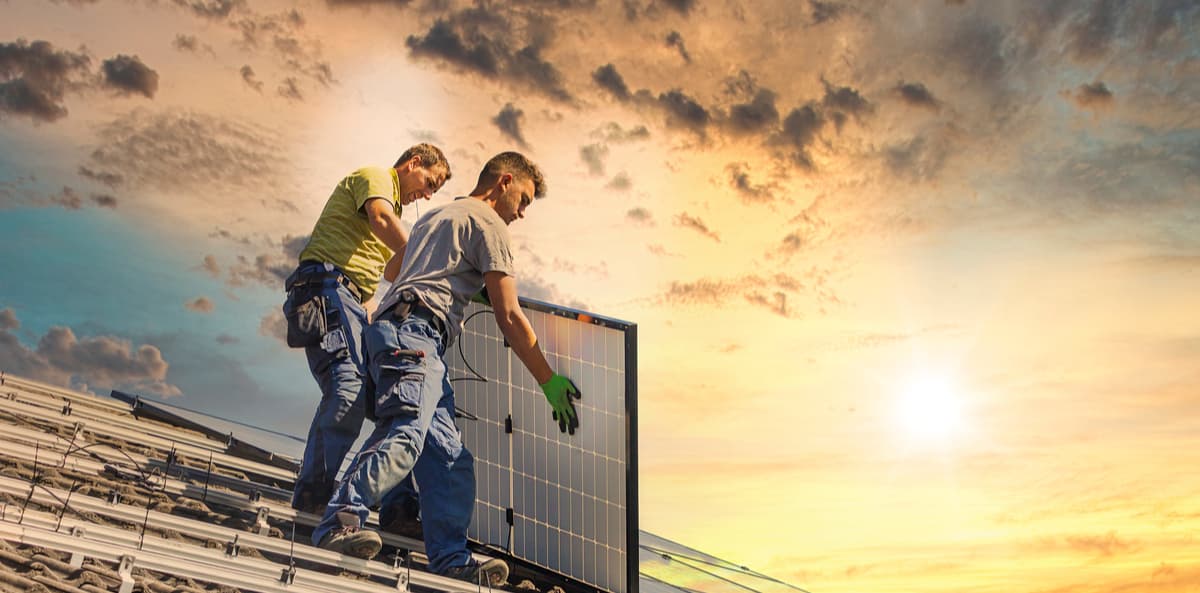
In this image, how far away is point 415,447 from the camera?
5809 mm

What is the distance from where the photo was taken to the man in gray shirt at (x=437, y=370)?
573 centimetres

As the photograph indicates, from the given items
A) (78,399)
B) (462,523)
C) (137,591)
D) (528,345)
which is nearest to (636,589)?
(462,523)

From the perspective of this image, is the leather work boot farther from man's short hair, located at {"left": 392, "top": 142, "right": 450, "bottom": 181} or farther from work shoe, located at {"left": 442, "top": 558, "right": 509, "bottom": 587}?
man's short hair, located at {"left": 392, "top": 142, "right": 450, "bottom": 181}

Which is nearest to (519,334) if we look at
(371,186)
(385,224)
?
(385,224)

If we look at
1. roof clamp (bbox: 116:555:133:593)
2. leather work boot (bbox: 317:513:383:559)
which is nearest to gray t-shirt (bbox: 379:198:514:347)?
leather work boot (bbox: 317:513:383:559)

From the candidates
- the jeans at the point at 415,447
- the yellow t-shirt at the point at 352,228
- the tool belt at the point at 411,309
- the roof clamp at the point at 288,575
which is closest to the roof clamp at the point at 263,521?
the jeans at the point at 415,447

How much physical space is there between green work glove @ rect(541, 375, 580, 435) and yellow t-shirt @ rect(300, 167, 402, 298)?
147 cm

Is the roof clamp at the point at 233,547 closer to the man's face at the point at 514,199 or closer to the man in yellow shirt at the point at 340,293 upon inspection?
the man in yellow shirt at the point at 340,293

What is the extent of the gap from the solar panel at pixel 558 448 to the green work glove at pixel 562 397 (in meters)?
0.16

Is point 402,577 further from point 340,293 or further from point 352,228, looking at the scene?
point 352,228

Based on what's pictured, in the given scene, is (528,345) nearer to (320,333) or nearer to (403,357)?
(403,357)

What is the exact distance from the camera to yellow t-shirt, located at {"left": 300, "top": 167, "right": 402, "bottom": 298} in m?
6.83

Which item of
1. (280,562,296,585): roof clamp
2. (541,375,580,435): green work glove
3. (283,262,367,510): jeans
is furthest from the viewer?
(283,262,367,510): jeans

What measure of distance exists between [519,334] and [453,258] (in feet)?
1.75
